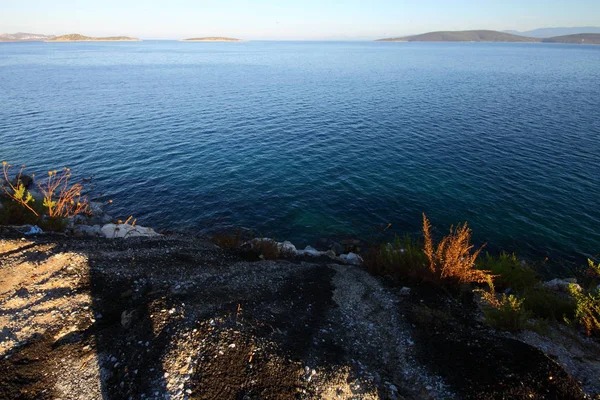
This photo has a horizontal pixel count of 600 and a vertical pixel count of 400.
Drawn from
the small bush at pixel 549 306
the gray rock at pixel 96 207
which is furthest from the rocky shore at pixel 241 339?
the gray rock at pixel 96 207

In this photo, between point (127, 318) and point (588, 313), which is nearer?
point (127, 318)

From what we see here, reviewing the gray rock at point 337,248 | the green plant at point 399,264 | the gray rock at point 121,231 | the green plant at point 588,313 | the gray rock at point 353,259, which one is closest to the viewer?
the green plant at point 588,313

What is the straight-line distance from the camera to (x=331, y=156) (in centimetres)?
3828

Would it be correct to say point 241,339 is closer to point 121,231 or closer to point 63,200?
point 121,231

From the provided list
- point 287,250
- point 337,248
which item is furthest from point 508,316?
point 337,248

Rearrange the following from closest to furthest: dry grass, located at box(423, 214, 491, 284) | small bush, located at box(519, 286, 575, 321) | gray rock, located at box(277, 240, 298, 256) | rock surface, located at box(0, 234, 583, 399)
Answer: rock surface, located at box(0, 234, 583, 399)
small bush, located at box(519, 286, 575, 321)
dry grass, located at box(423, 214, 491, 284)
gray rock, located at box(277, 240, 298, 256)

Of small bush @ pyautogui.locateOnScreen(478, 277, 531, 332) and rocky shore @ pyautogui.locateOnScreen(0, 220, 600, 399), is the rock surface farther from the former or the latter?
small bush @ pyautogui.locateOnScreen(478, 277, 531, 332)

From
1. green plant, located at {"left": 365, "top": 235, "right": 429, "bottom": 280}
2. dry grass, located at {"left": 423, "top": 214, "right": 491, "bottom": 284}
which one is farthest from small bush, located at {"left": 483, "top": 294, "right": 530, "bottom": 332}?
green plant, located at {"left": 365, "top": 235, "right": 429, "bottom": 280}

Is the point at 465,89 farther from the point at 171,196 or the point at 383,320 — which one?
the point at 383,320

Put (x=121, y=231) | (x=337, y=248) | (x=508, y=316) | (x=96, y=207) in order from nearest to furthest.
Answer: (x=508, y=316), (x=121, y=231), (x=337, y=248), (x=96, y=207)

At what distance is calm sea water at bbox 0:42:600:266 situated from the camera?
1043 inches

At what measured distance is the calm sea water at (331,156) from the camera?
86.9ft

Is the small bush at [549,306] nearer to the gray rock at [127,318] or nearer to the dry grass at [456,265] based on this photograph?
the dry grass at [456,265]

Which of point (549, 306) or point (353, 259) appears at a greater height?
point (549, 306)
